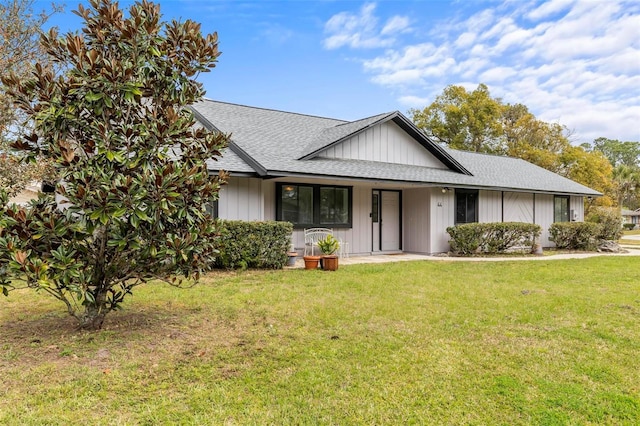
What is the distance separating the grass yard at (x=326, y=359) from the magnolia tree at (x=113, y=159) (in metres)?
0.79

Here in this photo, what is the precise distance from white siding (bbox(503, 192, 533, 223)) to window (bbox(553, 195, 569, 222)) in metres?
1.78

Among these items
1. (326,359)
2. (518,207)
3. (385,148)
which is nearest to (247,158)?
(385,148)

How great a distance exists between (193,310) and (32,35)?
9744 millimetres

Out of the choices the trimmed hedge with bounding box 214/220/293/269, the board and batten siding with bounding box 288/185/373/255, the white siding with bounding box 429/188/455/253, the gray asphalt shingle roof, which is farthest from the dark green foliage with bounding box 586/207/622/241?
the trimmed hedge with bounding box 214/220/293/269

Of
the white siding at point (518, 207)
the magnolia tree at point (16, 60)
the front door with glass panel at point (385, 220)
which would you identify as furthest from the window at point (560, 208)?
the magnolia tree at point (16, 60)

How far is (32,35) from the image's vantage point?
10.2m

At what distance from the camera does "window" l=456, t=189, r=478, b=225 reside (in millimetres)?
13562

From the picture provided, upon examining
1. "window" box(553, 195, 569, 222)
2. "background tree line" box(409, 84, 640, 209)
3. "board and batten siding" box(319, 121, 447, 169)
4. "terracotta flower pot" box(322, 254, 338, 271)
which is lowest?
"terracotta flower pot" box(322, 254, 338, 271)

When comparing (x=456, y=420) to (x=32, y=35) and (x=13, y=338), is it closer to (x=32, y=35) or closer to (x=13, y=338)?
(x=13, y=338)

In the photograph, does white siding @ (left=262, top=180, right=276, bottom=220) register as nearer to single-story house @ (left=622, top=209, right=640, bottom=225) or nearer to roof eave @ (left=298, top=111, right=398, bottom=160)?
roof eave @ (left=298, top=111, right=398, bottom=160)

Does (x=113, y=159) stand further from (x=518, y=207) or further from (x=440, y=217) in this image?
(x=518, y=207)

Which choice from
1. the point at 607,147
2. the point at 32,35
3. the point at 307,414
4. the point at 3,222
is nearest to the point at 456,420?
the point at 307,414

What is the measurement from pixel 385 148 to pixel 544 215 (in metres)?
8.28

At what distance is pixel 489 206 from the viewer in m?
14.6
